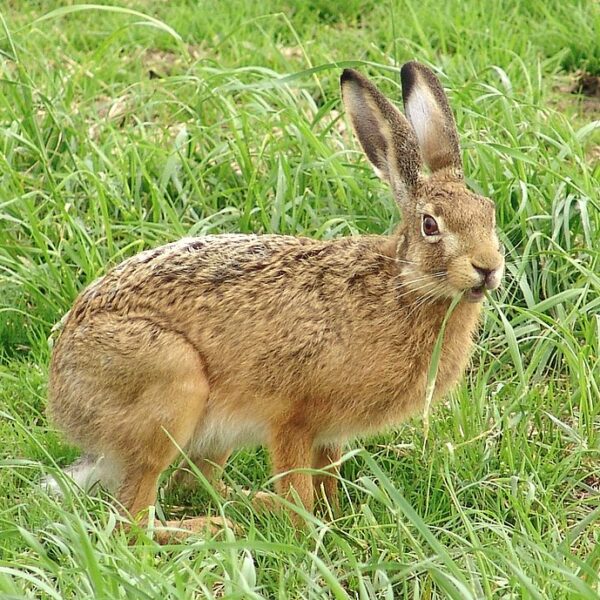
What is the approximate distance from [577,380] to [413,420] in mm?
646

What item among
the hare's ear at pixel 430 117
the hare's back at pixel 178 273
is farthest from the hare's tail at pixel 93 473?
the hare's ear at pixel 430 117

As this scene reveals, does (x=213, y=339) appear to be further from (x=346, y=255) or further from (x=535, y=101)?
(x=535, y=101)

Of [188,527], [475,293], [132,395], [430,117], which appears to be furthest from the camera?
[430,117]

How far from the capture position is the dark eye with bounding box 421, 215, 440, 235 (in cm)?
503

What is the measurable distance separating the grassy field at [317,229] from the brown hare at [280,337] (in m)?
0.25

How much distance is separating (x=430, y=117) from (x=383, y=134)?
8.7 inches

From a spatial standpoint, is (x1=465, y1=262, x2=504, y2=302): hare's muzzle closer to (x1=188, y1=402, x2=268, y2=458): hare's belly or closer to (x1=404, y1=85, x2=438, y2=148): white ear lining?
(x1=404, y1=85, x2=438, y2=148): white ear lining

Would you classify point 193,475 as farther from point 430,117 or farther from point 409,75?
point 409,75

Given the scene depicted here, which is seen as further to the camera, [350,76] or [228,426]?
[350,76]

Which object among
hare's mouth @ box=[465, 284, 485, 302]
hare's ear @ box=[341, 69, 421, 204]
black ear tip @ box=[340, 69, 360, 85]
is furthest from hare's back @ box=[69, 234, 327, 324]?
hare's mouth @ box=[465, 284, 485, 302]

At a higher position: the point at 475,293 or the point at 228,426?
the point at 475,293

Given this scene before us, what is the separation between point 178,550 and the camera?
14.3ft

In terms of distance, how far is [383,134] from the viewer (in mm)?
5312

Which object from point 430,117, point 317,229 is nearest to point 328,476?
point 317,229
